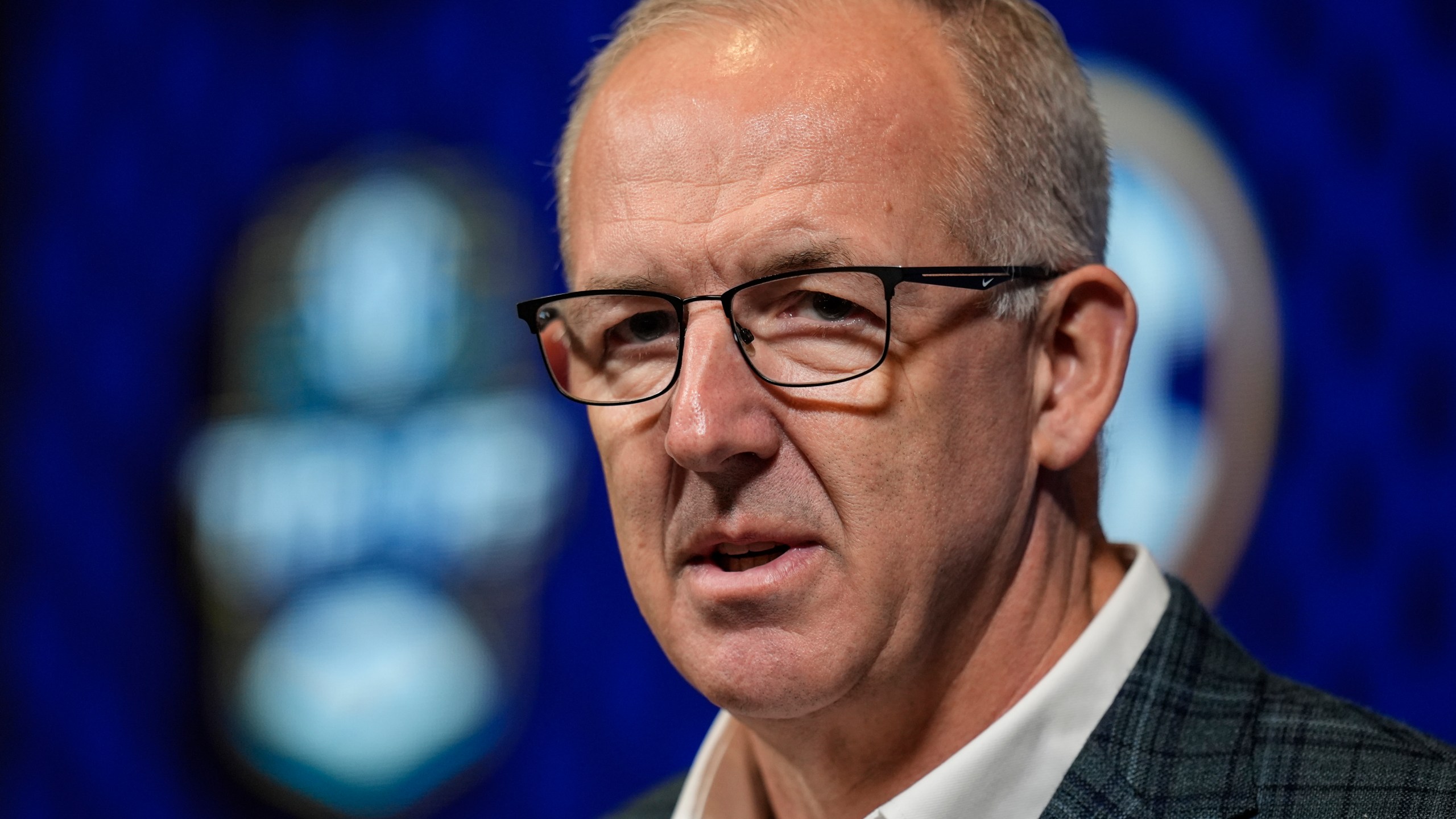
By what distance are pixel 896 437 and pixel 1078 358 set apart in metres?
0.27

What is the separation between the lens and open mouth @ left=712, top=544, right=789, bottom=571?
4.66 feet

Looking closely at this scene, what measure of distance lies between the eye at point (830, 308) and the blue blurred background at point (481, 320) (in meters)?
1.24

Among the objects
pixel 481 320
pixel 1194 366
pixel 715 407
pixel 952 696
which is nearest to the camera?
pixel 715 407

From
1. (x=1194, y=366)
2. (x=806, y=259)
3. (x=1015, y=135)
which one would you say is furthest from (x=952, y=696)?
(x=1194, y=366)

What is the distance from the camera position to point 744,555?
1440mm

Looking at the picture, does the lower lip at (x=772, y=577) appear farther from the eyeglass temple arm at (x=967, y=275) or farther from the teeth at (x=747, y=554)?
the eyeglass temple arm at (x=967, y=275)

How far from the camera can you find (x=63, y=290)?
3.31 meters

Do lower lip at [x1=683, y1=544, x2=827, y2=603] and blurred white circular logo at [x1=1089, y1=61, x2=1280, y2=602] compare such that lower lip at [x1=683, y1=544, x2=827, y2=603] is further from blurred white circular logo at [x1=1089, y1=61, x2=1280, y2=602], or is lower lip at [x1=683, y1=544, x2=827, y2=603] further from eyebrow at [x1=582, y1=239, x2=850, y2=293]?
blurred white circular logo at [x1=1089, y1=61, x2=1280, y2=602]

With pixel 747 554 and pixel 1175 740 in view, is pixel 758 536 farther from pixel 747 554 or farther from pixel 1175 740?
pixel 1175 740

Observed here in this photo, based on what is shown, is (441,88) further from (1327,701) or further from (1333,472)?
(1327,701)

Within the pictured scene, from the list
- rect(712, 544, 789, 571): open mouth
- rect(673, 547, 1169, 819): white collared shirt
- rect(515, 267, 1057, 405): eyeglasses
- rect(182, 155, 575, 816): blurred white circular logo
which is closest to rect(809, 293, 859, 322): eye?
rect(515, 267, 1057, 405): eyeglasses

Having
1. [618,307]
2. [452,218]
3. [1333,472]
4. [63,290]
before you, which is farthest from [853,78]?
[63,290]

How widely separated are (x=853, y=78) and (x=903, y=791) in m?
0.76

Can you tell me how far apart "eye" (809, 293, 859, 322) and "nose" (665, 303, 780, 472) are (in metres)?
Result: 0.10
